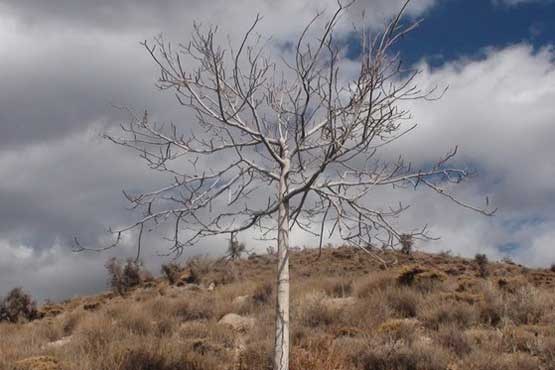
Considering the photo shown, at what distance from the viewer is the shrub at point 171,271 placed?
27.1 m

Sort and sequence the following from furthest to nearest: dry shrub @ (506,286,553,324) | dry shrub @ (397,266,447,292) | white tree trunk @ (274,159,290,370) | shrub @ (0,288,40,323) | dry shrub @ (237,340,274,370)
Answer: shrub @ (0,288,40,323) < dry shrub @ (397,266,447,292) < dry shrub @ (506,286,553,324) < dry shrub @ (237,340,274,370) < white tree trunk @ (274,159,290,370)

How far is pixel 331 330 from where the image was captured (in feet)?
38.5

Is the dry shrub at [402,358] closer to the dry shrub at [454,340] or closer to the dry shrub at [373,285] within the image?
the dry shrub at [454,340]

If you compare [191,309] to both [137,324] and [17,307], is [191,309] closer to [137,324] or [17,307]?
[137,324]

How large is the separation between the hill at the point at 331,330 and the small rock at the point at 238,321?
0.03 meters

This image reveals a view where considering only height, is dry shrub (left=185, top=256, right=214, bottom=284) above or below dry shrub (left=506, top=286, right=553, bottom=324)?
above

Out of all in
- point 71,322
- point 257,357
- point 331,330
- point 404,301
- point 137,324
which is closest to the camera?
point 257,357

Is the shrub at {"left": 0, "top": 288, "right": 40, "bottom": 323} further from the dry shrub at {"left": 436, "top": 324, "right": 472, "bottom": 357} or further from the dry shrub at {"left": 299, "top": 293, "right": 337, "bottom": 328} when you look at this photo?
the dry shrub at {"left": 436, "top": 324, "right": 472, "bottom": 357}

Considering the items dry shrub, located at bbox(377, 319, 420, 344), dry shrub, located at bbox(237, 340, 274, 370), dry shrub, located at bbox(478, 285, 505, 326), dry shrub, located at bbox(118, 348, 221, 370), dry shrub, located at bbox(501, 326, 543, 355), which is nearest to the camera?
dry shrub, located at bbox(118, 348, 221, 370)

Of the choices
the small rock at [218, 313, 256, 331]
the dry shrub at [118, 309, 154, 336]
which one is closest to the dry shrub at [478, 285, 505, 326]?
the small rock at [218, 313, 256, 331]

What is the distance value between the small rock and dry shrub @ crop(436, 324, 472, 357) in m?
4.07

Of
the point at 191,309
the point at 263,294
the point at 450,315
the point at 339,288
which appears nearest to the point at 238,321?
the point at 191,309

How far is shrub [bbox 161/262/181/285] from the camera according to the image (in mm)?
27059

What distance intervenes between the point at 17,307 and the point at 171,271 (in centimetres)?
732
